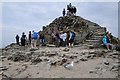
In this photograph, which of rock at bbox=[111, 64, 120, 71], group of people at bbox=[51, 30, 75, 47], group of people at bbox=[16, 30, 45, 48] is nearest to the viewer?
rock at bbox=[111, 64, 120, 71]

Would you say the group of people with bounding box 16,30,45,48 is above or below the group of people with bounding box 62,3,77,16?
below

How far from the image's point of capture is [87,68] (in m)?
11.8

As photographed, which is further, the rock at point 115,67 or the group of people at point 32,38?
the group of people at point 32,38

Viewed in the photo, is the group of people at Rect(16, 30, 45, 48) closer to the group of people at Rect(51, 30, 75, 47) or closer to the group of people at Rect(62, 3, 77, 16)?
the group of people at Rect(51, 30, 75, 47)

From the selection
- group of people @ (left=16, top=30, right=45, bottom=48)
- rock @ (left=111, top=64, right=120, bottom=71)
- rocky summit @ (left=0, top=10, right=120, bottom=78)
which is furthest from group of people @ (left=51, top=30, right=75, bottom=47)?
rock @ (left=111, top=64, right=120, bottom=71)

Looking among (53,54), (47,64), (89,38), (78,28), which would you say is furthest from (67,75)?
(78,28)

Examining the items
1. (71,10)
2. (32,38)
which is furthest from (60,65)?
(71,10)

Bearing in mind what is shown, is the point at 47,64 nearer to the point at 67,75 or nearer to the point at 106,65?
the point at 67,75

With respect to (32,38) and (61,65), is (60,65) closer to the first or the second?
(61,65)

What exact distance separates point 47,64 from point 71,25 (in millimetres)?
13822

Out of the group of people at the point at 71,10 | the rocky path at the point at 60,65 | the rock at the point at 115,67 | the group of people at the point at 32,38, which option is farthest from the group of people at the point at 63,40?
the group of people at the point at 71,10

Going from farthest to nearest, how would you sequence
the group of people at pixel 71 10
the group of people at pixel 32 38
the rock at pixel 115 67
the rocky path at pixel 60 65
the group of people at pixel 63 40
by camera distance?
the group of people at pixel 71 10 → the group of people at pixel 63 40 → the group of people at pixel 32 38 → the rock at pixel 115 67 → the rocky path at pixel 60 65

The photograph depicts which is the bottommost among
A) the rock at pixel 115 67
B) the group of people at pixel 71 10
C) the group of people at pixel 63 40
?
the rock at pixel 115 67

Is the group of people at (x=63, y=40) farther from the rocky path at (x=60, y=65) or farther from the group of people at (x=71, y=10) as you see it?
the group of people at (x=71, y=10)
